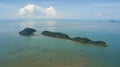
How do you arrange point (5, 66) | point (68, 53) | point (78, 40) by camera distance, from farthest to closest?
1. point (78, 40)
2. point (68, 53)
3. point (5, 66)

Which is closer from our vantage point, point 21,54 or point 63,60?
point 63,60

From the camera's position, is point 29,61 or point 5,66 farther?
point 29,61

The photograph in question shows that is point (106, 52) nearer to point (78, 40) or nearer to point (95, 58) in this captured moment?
point (95, 58)

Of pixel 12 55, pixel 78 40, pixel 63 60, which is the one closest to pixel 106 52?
pixel 63 60

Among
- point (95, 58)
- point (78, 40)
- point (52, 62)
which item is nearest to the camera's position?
point (52, 62)

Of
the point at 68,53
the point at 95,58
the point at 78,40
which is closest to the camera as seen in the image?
the point at 95,58

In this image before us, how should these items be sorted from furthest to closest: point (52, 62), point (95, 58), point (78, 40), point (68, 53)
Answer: point (78, 40), point (68, 53), point (95, 58), point (52, 62)

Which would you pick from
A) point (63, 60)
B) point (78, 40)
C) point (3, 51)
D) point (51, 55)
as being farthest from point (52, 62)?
point (78, 40)

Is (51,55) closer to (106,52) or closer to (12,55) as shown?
(12,55)
